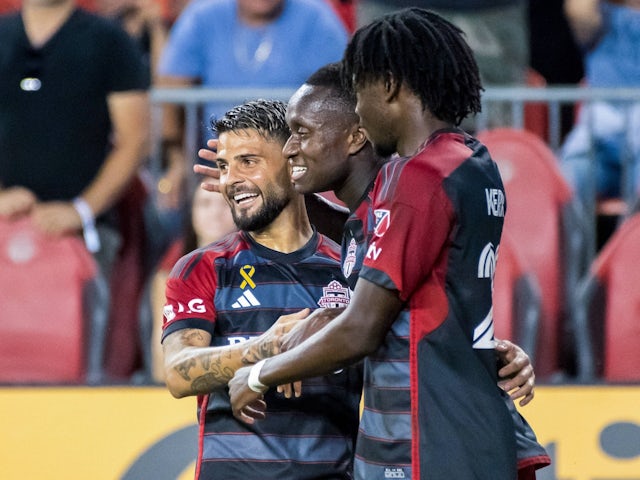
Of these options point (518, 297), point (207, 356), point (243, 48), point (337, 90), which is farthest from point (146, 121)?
point (207, 356)

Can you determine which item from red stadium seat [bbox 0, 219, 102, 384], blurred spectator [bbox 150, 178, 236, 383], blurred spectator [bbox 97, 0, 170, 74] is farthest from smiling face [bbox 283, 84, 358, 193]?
blurred spectator [bbox 97, 0, 170, 74]

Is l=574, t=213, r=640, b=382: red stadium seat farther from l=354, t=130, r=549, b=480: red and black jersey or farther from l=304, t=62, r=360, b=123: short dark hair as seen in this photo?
l=354, t=130, r=549, b=480: red and black jersey

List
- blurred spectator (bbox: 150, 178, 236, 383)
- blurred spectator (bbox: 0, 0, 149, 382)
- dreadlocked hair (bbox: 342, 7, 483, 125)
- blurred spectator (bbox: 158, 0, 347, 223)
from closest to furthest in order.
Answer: dreadlocked hair (bbox: 342, 7, 483, 125)
blurred spectator (bbox: 150, 178, 236, 383)
blurred spectator (bbox: 0, 0, 149, 382)
blurred spectator (bbox: 158, 0, 347, 223)

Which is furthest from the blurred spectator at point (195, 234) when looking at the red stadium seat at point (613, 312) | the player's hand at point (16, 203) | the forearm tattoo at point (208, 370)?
the forearm tattoo at point (208, 370)

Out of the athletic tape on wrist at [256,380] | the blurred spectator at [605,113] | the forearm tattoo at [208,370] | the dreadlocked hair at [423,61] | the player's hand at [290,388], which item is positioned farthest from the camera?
the blurred spectator at [605,113]

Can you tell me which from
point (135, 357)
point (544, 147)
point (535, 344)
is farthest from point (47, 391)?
point (544, 147)

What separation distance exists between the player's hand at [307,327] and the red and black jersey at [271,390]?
41 cm

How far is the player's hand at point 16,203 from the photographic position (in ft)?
20.2

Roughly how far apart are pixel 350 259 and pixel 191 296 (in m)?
0.60

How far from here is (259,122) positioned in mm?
3875

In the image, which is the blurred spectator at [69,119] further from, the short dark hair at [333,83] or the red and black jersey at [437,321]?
the red and black jersey at [437,321]

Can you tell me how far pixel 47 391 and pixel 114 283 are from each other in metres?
0.68

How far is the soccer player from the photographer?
3656 mm

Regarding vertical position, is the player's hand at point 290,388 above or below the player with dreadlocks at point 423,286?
below
